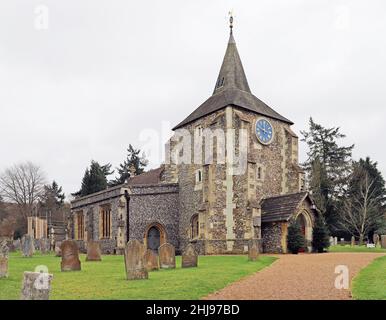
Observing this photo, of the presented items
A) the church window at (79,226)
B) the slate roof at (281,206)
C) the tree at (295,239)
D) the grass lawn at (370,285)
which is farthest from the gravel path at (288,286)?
the church window at (79,226)

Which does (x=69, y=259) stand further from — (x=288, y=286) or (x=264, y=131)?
(x=264, y=131)

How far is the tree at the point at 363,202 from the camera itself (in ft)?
133

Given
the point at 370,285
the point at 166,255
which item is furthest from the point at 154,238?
the point at 370,285

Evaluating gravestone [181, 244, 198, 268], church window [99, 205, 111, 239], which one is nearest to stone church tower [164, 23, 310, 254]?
church window [99, 205, 111, 239]

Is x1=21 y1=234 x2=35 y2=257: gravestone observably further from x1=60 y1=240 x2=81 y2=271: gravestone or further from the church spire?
the church spire

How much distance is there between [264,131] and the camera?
95.7 ft

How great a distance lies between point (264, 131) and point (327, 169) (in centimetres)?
2256

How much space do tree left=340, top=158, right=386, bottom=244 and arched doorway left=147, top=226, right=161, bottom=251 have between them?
20.0m

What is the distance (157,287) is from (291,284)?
3.45 m

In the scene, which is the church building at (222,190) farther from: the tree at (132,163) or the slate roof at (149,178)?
the tree at (132,163)

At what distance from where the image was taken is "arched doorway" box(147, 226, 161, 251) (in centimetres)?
2955

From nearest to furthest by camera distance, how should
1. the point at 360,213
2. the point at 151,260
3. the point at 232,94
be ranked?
the point at 151,260 < the point at 232,94 < the point at 360,213

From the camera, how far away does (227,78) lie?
32188 mm
